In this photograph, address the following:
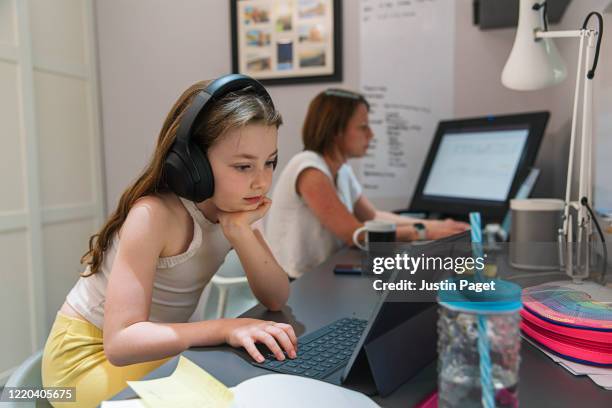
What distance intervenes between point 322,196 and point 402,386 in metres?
1.11

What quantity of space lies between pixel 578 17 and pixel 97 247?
1463 millimetres

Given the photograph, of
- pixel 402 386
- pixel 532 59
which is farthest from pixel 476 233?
pixel 532 59

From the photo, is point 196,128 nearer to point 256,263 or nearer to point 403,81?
point 256,263

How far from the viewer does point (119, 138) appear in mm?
2521

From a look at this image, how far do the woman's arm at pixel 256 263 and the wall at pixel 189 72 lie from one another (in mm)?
1291

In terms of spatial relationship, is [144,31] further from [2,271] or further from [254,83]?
[254,83]

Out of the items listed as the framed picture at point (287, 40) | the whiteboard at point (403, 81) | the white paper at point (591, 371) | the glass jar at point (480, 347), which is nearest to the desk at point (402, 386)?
the white paper at point (591, 371)

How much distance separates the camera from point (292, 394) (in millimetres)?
542

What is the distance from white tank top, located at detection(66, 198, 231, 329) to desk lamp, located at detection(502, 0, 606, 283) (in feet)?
2.14

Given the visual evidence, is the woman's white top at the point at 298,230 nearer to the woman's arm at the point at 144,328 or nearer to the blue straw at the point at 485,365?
the woman's arm at the point at 144,328

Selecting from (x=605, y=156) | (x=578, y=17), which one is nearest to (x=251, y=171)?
(x=605, y=156)

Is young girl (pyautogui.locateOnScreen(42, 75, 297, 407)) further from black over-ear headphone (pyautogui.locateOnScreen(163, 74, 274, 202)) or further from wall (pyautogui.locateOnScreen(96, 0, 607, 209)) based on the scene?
wall (pyautogui.locateOnScreen(96, 0, 607, 209))

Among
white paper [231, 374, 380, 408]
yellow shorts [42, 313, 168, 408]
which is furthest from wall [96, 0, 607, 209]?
white paper [231, 374, 380, 408]

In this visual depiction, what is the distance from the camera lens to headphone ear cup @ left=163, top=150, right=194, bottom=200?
2.80ft
